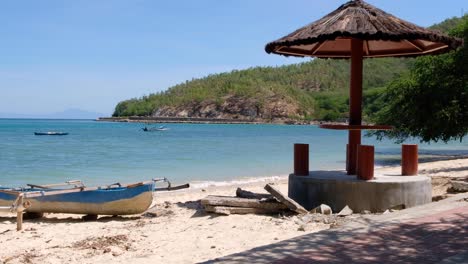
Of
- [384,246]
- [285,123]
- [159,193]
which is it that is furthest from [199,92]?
[384,246]

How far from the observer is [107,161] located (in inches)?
1161

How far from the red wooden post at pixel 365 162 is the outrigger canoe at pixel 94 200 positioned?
4.13 m

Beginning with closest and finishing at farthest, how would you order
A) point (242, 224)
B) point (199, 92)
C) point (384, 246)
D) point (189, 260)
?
point (384, 246), point (189, 260), point (242, 224), point (199, 92)

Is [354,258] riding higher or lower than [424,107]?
lower

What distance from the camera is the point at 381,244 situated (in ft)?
19.7

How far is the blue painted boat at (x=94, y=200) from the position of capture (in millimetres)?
10586

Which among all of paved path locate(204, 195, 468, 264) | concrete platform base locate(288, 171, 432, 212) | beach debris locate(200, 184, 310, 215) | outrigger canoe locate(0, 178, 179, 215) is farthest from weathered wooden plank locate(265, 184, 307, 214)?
outrigger canoe locate(0, 178, 179, 215)

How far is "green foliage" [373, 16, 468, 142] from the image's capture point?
2197 centimetres

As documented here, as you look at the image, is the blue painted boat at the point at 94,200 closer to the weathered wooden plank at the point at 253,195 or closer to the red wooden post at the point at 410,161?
the weathered wooden plank at the point at 253,195

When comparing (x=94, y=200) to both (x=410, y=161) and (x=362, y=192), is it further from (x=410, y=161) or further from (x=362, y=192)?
(x=410, y=161)

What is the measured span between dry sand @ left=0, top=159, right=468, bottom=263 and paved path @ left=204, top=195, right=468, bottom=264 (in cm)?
105

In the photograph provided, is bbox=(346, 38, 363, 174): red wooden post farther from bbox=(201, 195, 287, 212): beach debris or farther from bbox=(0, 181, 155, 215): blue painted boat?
bbox=(0, 181, 155, 215): blue painted boat

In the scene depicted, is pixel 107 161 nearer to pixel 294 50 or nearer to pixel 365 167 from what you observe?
pixel 294 50

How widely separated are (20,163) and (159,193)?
53.6 ft
